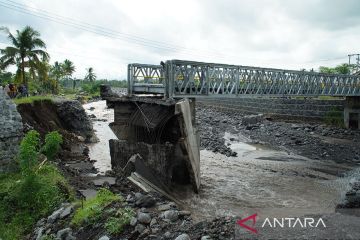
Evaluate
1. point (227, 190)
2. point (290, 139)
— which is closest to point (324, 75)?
point (290, 139)

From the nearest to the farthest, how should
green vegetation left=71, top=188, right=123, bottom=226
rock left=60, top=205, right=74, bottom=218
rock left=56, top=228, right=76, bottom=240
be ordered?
rock left=56, top=228, right=76, bottom=240 → green vegetation left=71, top=188, right=123, bottom=226 → rock left=60, top=205, right=74, bottom=218

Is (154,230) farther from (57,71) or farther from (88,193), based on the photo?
(57,71)

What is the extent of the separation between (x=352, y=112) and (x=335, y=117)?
1.68 meters

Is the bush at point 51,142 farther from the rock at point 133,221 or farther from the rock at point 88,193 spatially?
Result: the rock at point 133,221

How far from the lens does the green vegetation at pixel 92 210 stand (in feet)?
32.9

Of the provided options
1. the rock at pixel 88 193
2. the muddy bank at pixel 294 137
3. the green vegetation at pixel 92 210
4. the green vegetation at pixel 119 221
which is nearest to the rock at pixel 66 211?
the green vegetation at pixel 92 210

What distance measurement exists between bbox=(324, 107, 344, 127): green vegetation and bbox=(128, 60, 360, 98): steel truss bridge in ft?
20.9

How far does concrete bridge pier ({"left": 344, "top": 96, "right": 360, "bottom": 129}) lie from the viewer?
3384 centimetres

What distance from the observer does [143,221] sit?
365 inches

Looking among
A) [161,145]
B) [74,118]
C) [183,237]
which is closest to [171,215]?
[183,237]

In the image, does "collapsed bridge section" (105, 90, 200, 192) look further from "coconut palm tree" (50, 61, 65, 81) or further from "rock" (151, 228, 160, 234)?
"coconut palm tree" (50, 61, 65, 81)

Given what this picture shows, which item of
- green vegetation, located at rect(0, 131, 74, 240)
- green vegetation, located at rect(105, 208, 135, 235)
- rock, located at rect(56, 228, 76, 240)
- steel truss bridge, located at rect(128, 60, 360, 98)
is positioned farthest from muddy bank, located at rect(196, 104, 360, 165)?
rock, located at rect(56, 228, 76, 240)

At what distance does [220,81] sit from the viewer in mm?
19109

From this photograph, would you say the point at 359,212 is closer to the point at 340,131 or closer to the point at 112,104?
the point at 112,104
